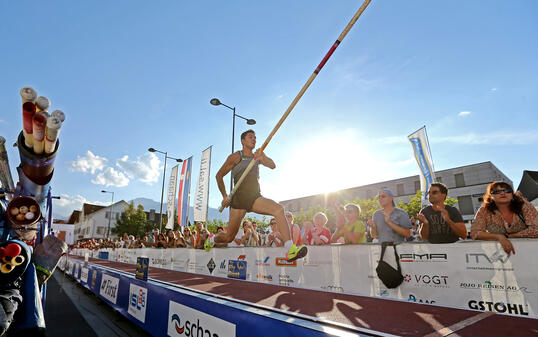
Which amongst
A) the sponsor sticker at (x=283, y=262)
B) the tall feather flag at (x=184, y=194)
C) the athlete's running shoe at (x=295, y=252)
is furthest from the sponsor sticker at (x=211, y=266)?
the tall feather flag at (x=184, y=194)

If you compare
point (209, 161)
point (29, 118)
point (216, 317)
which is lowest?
point (216, 317)

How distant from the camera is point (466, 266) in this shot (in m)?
3.74

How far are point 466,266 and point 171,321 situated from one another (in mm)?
3793

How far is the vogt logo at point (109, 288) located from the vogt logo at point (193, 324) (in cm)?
292

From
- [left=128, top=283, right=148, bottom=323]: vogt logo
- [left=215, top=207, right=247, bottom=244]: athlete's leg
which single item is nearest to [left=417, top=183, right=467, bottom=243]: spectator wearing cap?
[left=215, top=207, right=247, bottom=244]: athlete's leg

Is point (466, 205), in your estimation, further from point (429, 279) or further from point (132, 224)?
point (132, 224)

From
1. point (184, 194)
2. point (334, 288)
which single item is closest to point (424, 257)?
point (334, 288)

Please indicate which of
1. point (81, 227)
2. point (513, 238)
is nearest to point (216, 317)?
point (513, 238)

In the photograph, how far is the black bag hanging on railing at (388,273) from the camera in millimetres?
4199

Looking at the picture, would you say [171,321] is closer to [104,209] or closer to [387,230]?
[387,230]

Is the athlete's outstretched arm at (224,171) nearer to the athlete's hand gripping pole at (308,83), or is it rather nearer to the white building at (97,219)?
the athlete's hand gripping pole at (308,83)

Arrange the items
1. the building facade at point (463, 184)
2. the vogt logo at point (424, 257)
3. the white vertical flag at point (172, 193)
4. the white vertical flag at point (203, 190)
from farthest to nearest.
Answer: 1. the building facade at point (463, 184)
2. the white vertical flag at point (172, 193)
3. the white vertical flag at point (203, 190)
4. the vogt logo at point (424, 257)

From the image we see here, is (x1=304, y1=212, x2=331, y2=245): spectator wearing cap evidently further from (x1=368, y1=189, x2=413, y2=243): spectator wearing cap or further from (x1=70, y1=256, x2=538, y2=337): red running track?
(x1=70, y1=256, x2=538, y2=337): red running track

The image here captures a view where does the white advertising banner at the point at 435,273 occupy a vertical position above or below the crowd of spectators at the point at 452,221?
below
